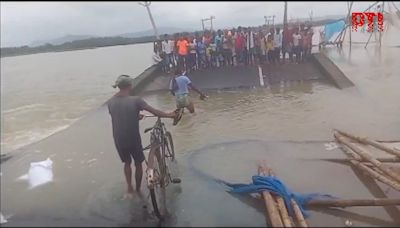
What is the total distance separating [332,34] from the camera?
24906 millimetres

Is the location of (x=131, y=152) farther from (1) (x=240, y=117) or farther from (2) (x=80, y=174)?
(1) (x=240, y=117)

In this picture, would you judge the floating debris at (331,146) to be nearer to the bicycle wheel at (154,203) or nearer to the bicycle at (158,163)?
the bicycle at (158,163)

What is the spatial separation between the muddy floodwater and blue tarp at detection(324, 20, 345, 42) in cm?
1192

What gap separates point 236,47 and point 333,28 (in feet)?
32.7

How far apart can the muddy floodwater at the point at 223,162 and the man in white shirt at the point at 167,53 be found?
472 cm

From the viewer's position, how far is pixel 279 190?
510cm

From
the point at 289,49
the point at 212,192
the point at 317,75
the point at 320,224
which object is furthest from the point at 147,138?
the point at 289,49

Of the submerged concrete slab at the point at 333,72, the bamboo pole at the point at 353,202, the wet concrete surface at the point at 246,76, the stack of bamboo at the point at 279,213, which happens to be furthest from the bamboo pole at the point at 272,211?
the wet concrete surface at the point at 246,76

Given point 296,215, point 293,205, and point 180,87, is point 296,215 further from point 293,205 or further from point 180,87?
point 180,87

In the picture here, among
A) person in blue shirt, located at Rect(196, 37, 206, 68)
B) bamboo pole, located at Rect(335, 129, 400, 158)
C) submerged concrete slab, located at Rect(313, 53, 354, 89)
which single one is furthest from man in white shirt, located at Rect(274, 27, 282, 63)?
bamboo pole, located at Rect(335, 129, 400, 158)

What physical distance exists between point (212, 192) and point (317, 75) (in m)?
10.7

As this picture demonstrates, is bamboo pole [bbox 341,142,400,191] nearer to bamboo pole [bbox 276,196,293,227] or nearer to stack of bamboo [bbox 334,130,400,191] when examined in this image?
stack of bamboo [bbox 334,130,400,191]

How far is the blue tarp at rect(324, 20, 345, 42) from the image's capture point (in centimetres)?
2422

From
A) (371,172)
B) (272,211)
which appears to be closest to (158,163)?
(272,211)
